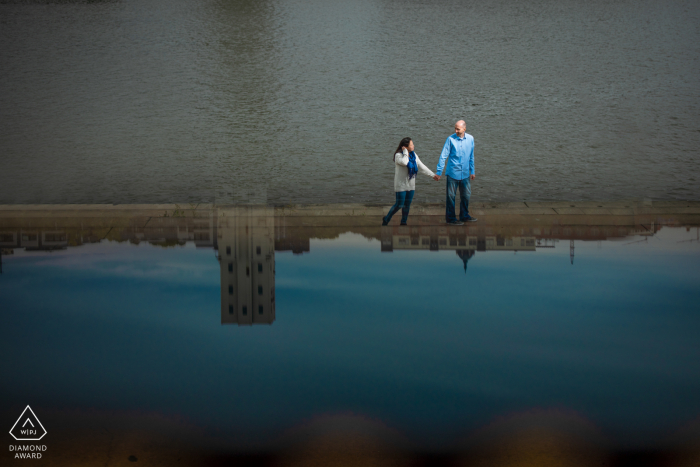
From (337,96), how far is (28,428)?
67.7ft

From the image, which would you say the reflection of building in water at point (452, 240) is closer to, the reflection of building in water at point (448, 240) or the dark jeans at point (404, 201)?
the reflection of building in water at point (448, 240)

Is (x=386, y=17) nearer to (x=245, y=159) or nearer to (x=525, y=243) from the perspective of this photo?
(x=245, y=159)

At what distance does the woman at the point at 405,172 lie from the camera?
26.4 ft

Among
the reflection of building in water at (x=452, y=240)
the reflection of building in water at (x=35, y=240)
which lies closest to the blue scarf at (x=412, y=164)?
the reflection of building in water at (x=452, y=240)

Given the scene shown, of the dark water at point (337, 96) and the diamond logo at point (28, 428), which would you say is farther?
the dark water at point (337, 96)

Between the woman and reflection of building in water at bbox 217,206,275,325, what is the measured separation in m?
1.89

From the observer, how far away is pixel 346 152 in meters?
19.2

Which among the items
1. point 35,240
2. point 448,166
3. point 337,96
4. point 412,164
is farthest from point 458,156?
point 337,96

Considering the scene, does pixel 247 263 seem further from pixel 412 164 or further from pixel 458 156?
pixel 458 156

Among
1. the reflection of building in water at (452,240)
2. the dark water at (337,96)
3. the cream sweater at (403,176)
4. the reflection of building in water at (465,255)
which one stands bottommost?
the reflection of building in water at (465,255)

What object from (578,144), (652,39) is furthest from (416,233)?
(652,39)

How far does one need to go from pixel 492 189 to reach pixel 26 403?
12669 mm

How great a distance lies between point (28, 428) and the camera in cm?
329

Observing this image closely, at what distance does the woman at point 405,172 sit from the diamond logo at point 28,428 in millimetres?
5655
